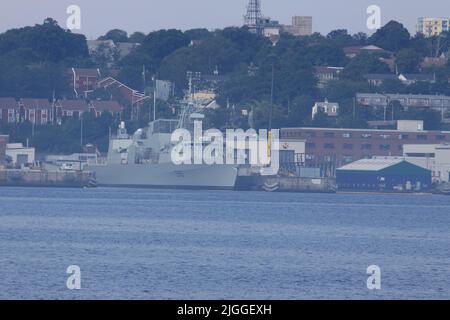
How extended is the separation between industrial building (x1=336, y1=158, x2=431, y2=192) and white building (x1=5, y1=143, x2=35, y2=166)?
56.8ft

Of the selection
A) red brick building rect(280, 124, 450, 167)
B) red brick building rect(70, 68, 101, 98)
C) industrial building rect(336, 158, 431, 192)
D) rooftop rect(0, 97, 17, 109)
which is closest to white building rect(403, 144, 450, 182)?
industrial building rect(336, 158, 431, 192)

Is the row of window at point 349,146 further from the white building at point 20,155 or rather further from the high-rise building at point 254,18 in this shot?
the high-rise building at point 254,18

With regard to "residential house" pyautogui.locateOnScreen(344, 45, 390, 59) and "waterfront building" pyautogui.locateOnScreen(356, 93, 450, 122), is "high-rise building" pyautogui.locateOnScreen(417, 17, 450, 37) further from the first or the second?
"waterfront building" pyautogui.locateOnScreen(356, 93, 450, 122)

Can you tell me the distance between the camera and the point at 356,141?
76.6 meters

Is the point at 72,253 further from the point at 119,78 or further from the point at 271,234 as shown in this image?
the point at 119,78

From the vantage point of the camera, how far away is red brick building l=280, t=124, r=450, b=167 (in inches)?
3009

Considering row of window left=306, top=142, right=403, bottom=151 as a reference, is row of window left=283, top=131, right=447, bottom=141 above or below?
above

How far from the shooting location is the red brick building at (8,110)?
93375mm

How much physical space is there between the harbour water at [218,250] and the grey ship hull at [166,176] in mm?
11461

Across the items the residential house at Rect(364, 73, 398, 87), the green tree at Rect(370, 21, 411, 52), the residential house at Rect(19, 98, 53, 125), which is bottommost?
the residential house at Rect(19, 98, 53, 125)

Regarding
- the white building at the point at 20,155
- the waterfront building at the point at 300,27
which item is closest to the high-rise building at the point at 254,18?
the waterfront building at the point at 300,27

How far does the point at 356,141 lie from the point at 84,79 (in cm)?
3305

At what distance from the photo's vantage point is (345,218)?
46531 millimetres

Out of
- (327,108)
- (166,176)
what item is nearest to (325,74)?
(327,108)
